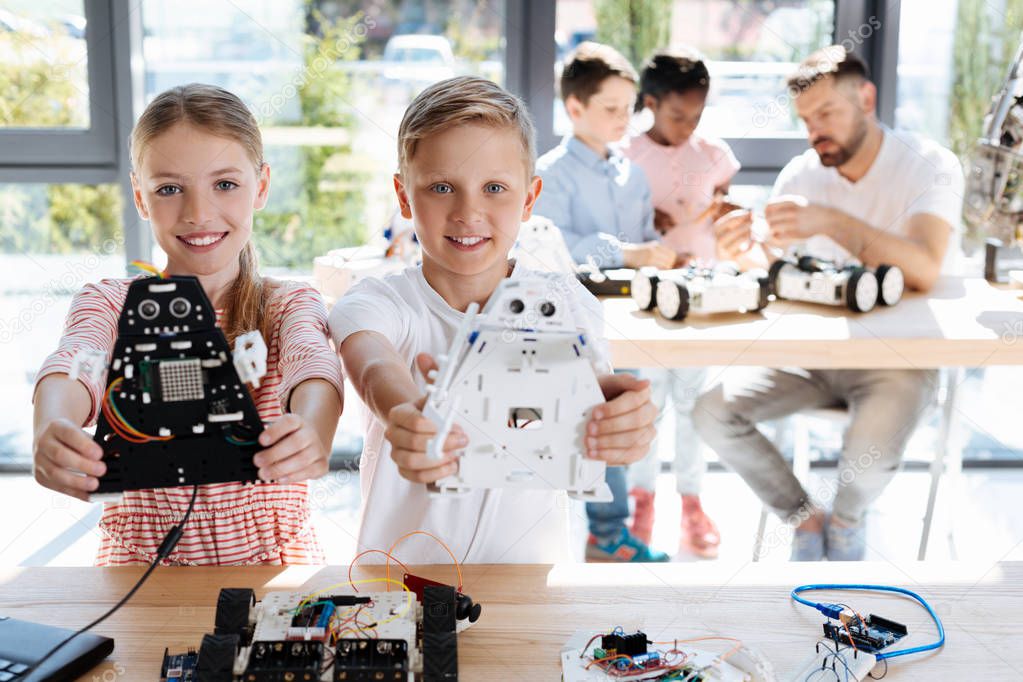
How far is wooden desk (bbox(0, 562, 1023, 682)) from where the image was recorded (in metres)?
1.14

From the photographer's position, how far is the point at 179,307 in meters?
1.08

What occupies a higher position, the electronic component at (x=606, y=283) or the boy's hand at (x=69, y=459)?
the boy's hand at (x=69, y=459)

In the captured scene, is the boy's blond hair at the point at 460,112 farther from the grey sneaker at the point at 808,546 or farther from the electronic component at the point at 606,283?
the grey sneaker at the point at 808,546

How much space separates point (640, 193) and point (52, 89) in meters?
2.29

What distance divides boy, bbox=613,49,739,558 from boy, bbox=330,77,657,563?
1765 millimetres

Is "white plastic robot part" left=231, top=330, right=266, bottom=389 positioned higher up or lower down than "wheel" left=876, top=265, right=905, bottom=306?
higher up

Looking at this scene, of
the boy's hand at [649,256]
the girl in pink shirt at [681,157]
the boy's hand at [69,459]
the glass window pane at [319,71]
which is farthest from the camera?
the glass window pane at [319,71]

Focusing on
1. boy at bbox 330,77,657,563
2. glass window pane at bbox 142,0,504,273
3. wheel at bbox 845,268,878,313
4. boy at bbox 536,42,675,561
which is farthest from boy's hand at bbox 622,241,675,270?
boy at bbox 330,77,657,563

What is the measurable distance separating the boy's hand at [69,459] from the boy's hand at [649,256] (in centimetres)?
215

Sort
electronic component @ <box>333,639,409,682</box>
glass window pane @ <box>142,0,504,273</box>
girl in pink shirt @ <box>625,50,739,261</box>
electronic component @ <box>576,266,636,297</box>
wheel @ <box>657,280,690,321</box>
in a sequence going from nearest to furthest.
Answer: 1. electronic component @ <box>333,639,409,682</box>
2. wheel @ <box>657,280,690,321</box>
3. electronic component @ <box>576,266,636,297</box>
4. girl in pink shirt @ <box>625,50,739,261</box>
5. glass window pane @ <box>142,0,504,273</box>

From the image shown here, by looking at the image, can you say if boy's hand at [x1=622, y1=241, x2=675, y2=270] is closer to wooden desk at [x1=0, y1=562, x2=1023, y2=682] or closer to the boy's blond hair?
the boy's blond hair

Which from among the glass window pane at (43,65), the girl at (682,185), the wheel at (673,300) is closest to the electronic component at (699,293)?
the wheel at (673,300)

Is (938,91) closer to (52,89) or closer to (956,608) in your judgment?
(956,608)

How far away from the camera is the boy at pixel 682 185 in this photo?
10.9 ft
